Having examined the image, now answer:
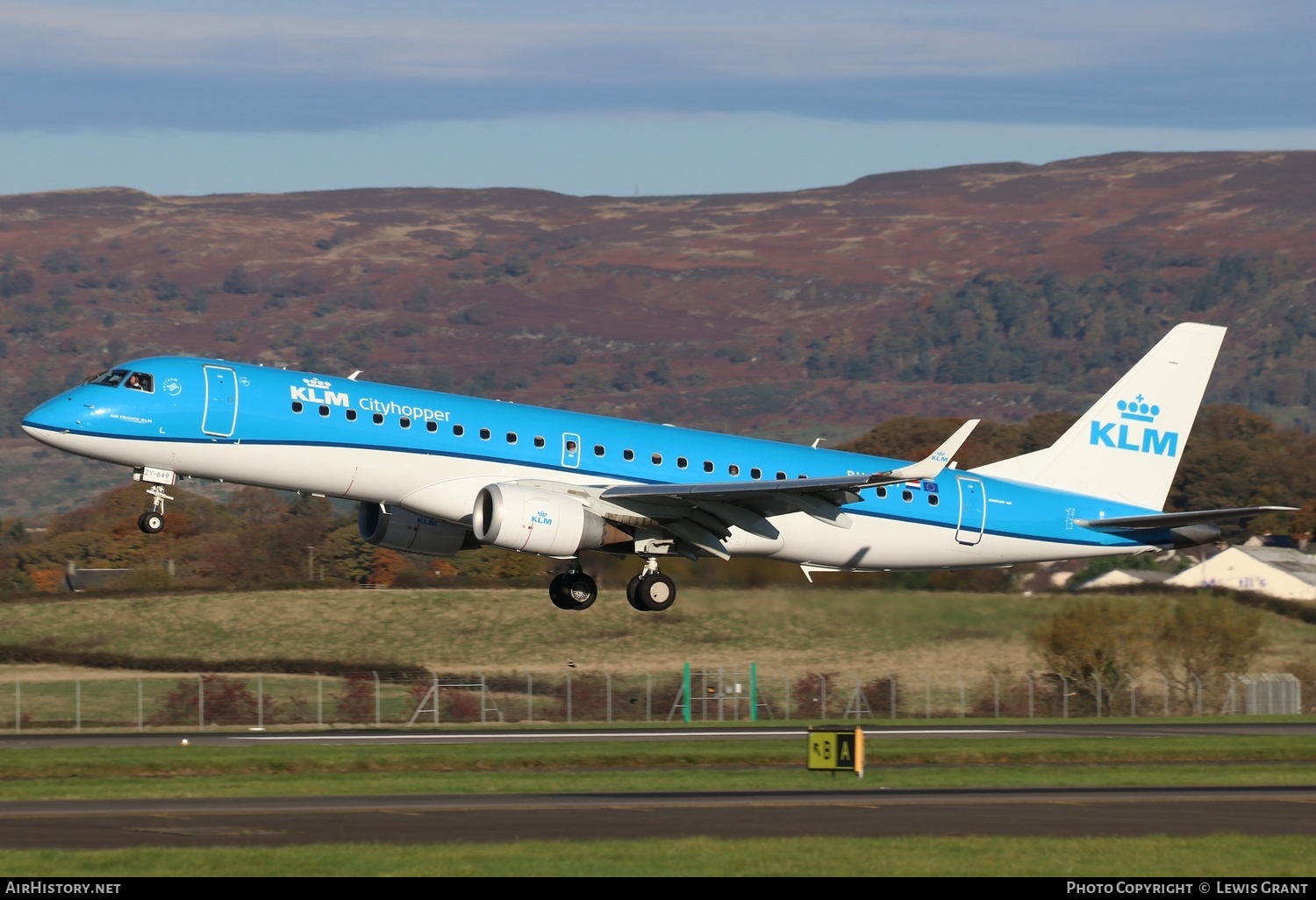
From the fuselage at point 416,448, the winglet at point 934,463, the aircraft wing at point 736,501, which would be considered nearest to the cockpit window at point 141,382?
the fuselage at point 416,448

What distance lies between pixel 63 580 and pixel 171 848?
100990mm

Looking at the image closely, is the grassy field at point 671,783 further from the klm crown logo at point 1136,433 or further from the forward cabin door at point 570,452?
the klm crown logo at point 1136,433

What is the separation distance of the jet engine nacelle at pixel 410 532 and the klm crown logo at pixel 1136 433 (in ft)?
55.8

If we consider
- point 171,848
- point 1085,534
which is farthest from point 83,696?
point 171,848

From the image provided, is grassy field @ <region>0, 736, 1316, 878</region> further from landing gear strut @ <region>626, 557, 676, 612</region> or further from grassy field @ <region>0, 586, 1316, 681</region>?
grassy field @ <region>0, 586, 1316, 681</region>

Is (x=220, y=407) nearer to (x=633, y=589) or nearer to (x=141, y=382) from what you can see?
(x=141, y=382)

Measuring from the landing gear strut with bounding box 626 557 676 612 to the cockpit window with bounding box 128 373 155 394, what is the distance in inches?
479

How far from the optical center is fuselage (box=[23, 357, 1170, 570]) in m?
39.6

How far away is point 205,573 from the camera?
4124 inches

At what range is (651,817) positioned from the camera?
92.7 ft

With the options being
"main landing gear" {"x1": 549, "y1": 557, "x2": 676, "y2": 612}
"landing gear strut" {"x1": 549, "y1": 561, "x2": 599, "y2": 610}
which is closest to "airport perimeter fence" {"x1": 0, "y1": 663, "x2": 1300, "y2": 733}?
"main landing gear" {"x1": 549, "y1": 557, "x2": 676, "y2": 612}

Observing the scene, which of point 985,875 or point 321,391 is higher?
point 321,391

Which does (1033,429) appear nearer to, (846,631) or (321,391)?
(846,631)

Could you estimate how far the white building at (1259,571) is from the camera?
94562mm
